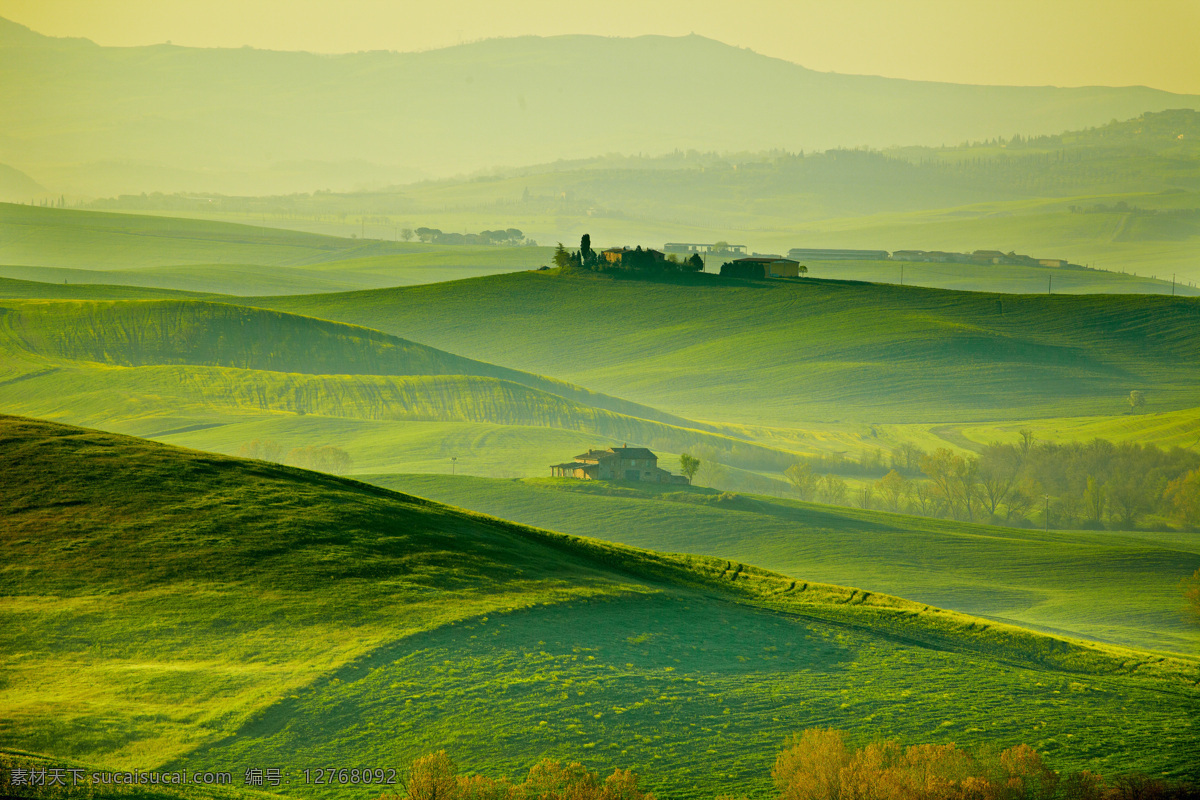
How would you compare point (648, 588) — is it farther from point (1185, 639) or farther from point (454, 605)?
point (1185, 639)

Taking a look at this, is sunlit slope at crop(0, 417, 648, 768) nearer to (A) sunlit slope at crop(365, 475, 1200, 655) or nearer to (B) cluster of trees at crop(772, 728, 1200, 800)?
(B) cluster of trees at crop(772, 728, 1200, 800)

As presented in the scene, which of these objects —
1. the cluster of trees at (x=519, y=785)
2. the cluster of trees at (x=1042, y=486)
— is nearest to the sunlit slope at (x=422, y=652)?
the cluster of trees at (x=519, y=785)

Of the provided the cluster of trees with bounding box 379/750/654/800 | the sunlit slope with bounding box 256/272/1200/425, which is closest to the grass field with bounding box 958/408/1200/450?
the sunlit slope with bounding box 256/272/1200/425

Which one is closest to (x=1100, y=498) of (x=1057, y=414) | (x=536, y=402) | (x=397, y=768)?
(x=1057, y=414)

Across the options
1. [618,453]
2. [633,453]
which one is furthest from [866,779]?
[633,453]

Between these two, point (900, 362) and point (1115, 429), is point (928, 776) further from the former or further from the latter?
point (900, 362)

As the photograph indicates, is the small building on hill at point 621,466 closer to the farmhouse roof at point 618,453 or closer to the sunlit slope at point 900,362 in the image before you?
the farmhouse roof at point 618,453

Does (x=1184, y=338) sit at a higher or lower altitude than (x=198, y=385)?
higher
